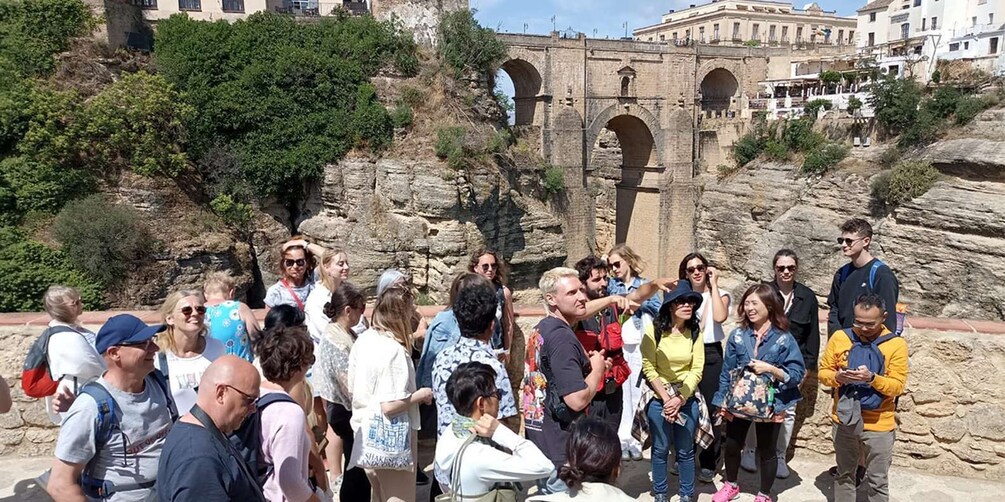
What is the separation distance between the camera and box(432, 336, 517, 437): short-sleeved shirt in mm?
3100

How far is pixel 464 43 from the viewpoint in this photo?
66.6 feet

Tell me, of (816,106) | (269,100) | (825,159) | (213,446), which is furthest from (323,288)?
(816,106)

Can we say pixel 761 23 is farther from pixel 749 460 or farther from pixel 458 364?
pixel 458 364

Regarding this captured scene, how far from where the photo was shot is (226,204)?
16.9m

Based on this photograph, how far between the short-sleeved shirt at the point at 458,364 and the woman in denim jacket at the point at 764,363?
1.59 metres

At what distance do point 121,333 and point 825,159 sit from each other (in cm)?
2552

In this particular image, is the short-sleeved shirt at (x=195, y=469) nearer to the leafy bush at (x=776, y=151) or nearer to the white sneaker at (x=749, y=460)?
the white sneaker at (x=749, y=460)

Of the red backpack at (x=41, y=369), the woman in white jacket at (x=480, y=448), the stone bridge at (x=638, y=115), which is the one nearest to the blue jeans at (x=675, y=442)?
the woman in white jacket at (x=480, y=448)

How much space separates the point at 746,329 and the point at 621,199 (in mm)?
27816

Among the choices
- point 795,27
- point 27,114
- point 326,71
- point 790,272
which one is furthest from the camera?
point 795,27

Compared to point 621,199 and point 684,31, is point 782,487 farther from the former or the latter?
point 684,31

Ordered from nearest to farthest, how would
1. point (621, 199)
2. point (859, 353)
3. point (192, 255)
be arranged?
point (859, 353)
point (192, 255)
point (621, 199)

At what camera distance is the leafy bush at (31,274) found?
13375 millimetres

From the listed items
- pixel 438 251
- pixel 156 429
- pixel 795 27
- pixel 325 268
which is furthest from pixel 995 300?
pixel 795 27
